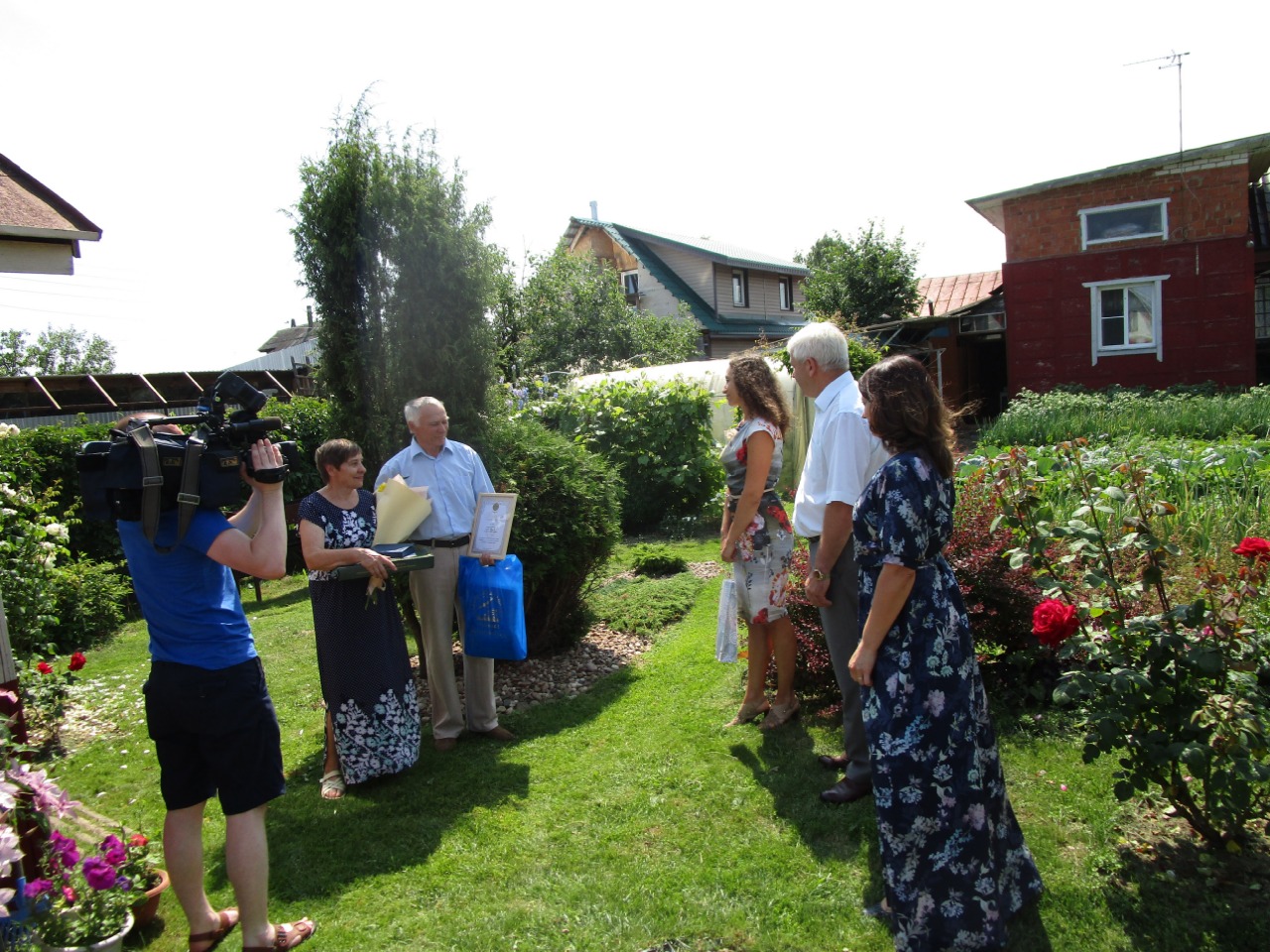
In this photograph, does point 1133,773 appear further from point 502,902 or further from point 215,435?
point 215,435

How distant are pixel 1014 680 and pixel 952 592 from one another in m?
2.01

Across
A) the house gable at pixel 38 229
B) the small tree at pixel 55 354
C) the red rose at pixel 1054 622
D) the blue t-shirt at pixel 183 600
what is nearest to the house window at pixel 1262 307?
the red rose at pixel 1054 622

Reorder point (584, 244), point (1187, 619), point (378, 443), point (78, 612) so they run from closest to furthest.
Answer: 1. point (1187, 619)
2. point (378, 443)
3. point (78, 612)
4. point (584, 244)

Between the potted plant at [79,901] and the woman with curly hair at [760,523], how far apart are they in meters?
2.82

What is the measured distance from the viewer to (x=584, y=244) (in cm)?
3109

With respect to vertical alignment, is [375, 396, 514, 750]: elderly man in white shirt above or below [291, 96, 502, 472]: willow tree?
below

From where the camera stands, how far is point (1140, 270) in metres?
18.2

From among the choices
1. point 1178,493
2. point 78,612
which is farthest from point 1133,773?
point 78,612

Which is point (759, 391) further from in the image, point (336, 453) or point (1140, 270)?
point (1140, 270)

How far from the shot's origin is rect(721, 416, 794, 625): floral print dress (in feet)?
14.4

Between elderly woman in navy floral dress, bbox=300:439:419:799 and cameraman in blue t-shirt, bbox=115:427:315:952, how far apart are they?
125 cm

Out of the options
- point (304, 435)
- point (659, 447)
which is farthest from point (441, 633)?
point (304, 435)

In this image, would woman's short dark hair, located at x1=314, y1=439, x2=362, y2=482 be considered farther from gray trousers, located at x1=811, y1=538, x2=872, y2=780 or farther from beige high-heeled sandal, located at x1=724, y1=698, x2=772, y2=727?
beige high-heeled sandal, located at x1=724, y1=698, x2=772, y2=727

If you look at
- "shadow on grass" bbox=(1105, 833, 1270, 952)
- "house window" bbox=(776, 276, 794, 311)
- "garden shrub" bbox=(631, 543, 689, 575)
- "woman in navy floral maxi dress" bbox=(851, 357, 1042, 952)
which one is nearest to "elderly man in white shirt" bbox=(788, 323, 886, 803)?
"woman in navy floral maxi dress" bbox=(851, 357, 1042, 952)
